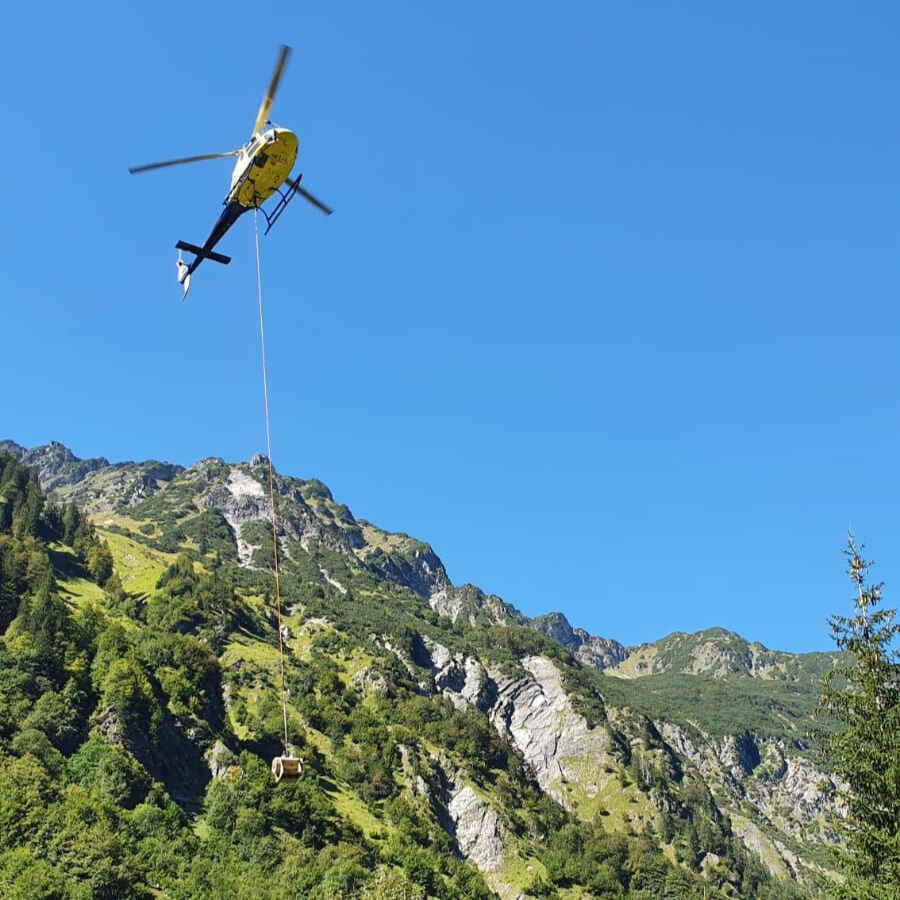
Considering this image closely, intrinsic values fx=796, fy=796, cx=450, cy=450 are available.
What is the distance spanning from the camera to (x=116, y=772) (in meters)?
75.1

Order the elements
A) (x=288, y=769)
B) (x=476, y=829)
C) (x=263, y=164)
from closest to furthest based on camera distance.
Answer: (x=288, y=769)
(x=263, y=164)
(x=476, y=829)

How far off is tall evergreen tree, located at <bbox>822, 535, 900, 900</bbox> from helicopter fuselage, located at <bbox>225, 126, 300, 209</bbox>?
27.5 metres

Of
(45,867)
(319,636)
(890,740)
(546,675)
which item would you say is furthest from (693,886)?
(890,740)

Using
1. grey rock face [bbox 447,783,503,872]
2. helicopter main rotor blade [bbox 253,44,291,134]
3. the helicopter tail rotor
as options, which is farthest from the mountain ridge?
helicopter main rotor blade [bbox 253,44,291,134]

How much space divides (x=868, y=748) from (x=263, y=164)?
30.7 meters

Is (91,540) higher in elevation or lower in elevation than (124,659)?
higher

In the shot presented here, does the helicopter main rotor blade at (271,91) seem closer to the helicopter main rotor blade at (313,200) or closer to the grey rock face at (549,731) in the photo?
the helicopter main rotor blade at (313,200)

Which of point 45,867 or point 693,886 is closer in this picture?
point 45,867

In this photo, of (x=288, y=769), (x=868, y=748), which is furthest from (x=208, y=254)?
(x=868, y=748)

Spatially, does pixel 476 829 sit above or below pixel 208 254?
below

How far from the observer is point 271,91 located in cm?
2908

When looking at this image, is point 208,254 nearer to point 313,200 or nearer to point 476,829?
point 313,200

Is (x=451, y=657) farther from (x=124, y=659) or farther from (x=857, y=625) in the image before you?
(x=857, y=625)

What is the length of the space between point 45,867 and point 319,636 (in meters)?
92.9
